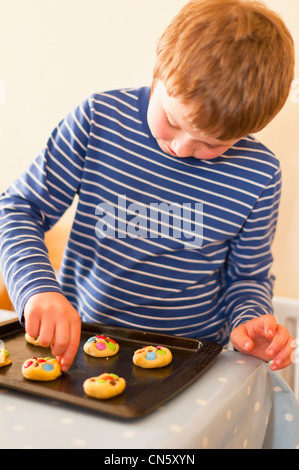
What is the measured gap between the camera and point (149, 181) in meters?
0.85

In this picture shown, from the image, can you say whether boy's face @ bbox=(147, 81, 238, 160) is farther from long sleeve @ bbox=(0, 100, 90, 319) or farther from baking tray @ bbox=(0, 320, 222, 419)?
baking tray @ bbox=(0, 320, 222, 419)

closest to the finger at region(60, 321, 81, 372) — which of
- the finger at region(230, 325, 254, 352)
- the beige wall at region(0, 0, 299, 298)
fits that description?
the finger at region(230, 325, 254, 352)

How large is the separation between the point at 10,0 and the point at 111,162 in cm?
91

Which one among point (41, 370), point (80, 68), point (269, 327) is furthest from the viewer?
point (80, 68)

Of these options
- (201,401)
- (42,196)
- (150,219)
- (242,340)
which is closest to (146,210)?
(150,219)

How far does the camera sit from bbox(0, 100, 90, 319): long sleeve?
0.73m

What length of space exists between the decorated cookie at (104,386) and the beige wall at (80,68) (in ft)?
2.52

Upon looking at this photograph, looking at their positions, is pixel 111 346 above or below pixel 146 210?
below

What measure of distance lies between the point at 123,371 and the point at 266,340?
0.23 m

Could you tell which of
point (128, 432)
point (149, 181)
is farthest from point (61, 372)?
point (149, 181)

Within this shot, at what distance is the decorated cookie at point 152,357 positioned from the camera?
0.64 m

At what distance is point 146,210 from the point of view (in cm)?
86

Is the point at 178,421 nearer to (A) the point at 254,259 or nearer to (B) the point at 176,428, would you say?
(B) the point at 176,428

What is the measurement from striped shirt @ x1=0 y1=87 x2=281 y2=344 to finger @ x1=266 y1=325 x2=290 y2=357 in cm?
9
